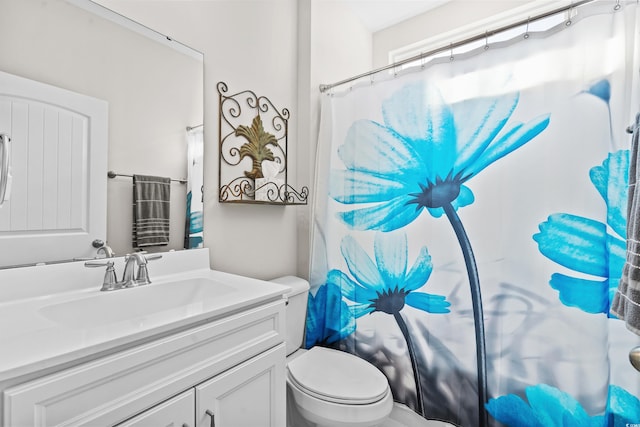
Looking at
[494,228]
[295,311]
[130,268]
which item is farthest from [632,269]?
[130,268]

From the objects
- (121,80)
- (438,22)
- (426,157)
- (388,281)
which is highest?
(438,22)

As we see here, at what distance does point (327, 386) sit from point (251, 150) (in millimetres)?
1165

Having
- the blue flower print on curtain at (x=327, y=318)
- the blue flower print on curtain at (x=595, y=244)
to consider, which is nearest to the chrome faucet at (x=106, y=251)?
the blue flower print on curtain at (x=327, y=318)

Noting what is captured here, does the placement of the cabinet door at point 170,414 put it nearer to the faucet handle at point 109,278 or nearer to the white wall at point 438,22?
the faucet handle at point 109,278

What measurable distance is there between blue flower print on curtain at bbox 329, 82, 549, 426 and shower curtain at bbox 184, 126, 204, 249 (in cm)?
73

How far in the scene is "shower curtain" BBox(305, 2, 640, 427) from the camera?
3.55ft

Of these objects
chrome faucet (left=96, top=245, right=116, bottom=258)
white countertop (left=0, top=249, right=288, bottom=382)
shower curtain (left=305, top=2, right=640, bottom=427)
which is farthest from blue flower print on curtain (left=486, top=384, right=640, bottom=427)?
chrome faucet (left=96, top=245, right=116, bottom=258)

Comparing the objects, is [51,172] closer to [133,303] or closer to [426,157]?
[133,303]

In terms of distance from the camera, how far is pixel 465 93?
1355 millimetres

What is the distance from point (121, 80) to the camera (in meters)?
1.14

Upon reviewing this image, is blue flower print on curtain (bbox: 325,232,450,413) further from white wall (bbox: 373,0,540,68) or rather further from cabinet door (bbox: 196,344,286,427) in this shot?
white wall (bbox: 373,0,540,68)

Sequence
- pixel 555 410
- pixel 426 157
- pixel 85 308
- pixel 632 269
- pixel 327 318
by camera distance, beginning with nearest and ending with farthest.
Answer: pixel 632 269 → pixel 85 308 → pixel 555 410 → pixel 426 157 → pixel 327 318

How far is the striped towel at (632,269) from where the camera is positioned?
26.1 inches

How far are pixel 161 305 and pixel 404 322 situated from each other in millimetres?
1099
